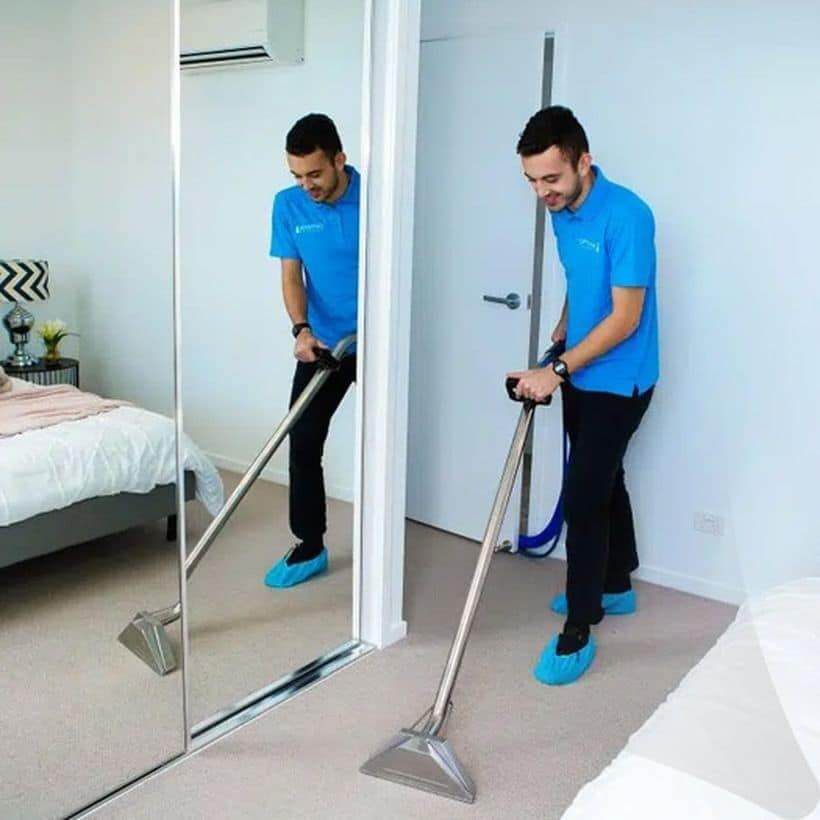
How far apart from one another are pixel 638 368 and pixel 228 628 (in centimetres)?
134

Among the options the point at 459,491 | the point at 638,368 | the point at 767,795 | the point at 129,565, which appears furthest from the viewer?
the point at 459,491

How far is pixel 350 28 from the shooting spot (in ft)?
8.67

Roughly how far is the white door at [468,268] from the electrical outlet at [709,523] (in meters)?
0.69

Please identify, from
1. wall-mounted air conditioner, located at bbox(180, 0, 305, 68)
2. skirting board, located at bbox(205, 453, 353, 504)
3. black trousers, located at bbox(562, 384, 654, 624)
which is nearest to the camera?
wall-mounted air conditioner, located at bbox(180, 0, 305, 68)

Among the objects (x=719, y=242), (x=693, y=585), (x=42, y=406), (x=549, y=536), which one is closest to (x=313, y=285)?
(x=42, y=406)

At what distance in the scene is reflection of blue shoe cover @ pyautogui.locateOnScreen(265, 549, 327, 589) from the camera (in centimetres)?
284

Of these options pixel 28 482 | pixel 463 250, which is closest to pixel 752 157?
pixel 463 250

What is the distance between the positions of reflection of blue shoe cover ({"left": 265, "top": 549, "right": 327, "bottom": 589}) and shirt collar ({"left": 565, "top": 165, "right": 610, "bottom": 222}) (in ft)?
3.94

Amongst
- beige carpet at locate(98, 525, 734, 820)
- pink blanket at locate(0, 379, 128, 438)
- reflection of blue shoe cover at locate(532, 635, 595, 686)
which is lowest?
beige carpet at locate(98, 525, 734, 820)

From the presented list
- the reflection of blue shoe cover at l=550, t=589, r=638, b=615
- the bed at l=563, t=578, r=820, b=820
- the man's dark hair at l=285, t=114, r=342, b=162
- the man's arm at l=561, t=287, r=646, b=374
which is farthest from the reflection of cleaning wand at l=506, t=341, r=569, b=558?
the bed at l=563, t=578, r=820, b=820

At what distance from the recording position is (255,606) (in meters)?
2.80

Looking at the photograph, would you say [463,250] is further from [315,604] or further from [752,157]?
[315,604]

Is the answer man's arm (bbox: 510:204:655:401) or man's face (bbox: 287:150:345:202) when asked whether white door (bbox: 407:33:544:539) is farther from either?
man's face (bbox: 287:150:345:202)

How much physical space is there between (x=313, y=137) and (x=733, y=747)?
1892mm
